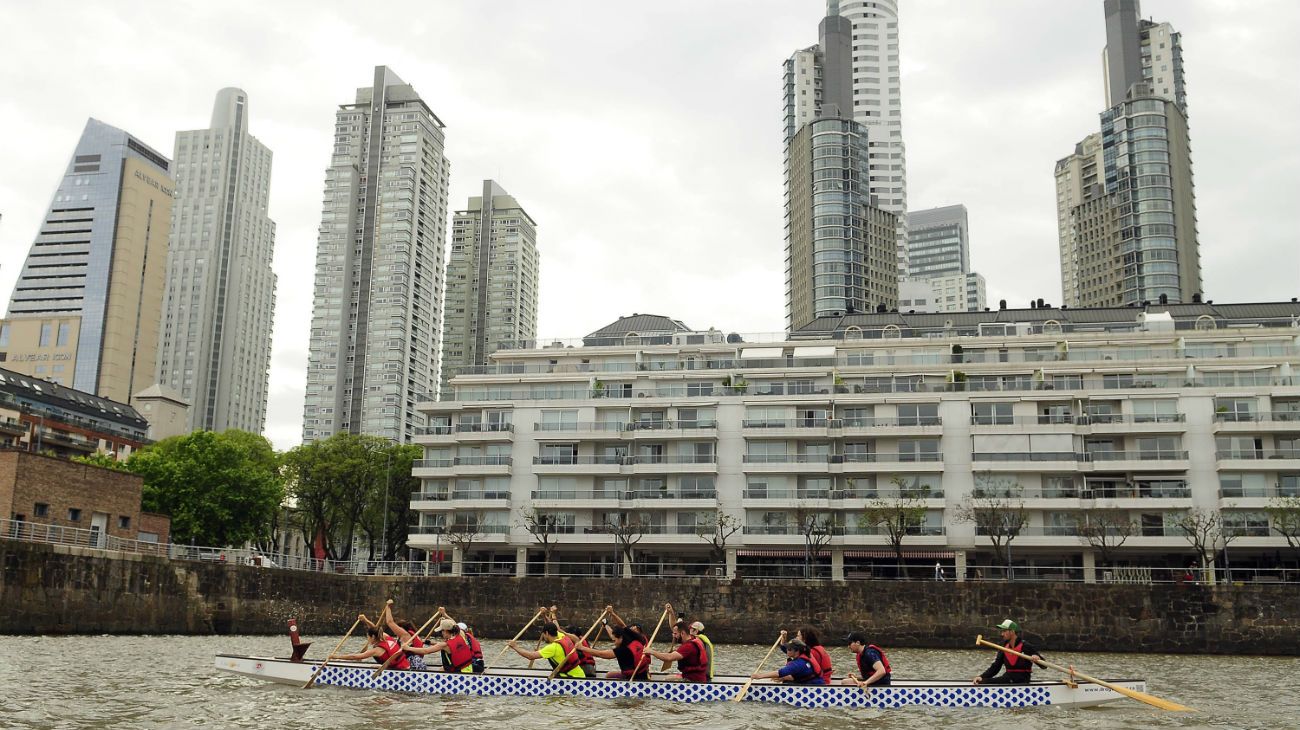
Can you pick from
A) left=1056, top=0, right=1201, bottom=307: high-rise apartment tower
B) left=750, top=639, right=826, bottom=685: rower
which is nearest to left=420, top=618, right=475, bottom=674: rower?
left=750, top=639, right=826, bottom=685: rower

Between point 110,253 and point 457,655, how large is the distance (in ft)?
607

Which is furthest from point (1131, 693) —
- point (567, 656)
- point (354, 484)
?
point (354, 484)

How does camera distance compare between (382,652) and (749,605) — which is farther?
(749,605)

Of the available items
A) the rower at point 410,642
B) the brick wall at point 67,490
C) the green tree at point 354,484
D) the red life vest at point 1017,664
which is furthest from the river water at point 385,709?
the green tree at point 354,484

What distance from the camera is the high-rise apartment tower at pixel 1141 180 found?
6058 inches

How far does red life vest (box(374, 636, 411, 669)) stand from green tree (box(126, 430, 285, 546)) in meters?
49.5

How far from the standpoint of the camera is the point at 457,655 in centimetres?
2703

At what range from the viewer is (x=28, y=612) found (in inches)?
1500

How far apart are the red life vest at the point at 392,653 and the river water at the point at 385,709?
92 cm

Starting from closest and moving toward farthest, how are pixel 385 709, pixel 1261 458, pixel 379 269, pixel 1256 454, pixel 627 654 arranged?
pixel 385 709, pixel 627 654, pixel 1261 458, pixel 1256 454, pixel 379 269

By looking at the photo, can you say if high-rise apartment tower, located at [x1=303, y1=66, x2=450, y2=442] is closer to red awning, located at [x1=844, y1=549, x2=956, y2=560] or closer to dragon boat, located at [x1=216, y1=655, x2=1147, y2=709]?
red awning, located at [x1=844, y1=549, x2=956, y2=560]

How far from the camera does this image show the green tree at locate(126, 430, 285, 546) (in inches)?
2904

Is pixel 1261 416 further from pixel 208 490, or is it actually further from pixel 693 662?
pixel 208 490

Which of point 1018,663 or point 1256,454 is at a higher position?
point 1256,454
